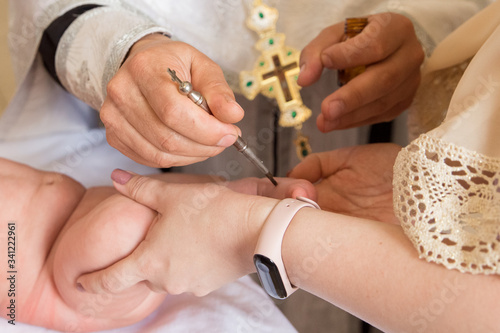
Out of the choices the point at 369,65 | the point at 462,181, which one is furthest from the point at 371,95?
the point at 462,181

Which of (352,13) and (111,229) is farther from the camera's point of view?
(352,13)

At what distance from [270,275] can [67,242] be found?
39 centimetres

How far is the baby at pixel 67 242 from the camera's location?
674 millimetres

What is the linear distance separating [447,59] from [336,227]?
1.29 ft

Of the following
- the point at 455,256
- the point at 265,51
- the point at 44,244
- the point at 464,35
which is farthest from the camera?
the point at 265,51

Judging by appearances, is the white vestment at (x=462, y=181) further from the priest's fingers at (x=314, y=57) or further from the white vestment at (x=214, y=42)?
the white vestment at (x=214, y=42)

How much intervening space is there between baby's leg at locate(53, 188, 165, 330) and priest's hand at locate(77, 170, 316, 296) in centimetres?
3

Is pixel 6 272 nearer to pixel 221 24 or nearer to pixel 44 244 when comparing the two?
pixel 44 244

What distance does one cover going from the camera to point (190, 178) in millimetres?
848

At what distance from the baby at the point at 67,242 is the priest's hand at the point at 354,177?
4.7 inches

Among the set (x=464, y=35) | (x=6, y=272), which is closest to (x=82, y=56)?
(x=6, y=272)

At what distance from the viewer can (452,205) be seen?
0.43 m

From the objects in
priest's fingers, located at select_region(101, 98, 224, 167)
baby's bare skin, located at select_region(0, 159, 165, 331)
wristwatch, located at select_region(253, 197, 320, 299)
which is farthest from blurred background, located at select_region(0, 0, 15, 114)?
wristwatch, located at select_region(253, 197, 320, 299)

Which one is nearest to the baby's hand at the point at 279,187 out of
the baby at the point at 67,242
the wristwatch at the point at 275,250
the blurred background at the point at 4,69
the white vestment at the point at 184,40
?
the baby at the point at 67,242
